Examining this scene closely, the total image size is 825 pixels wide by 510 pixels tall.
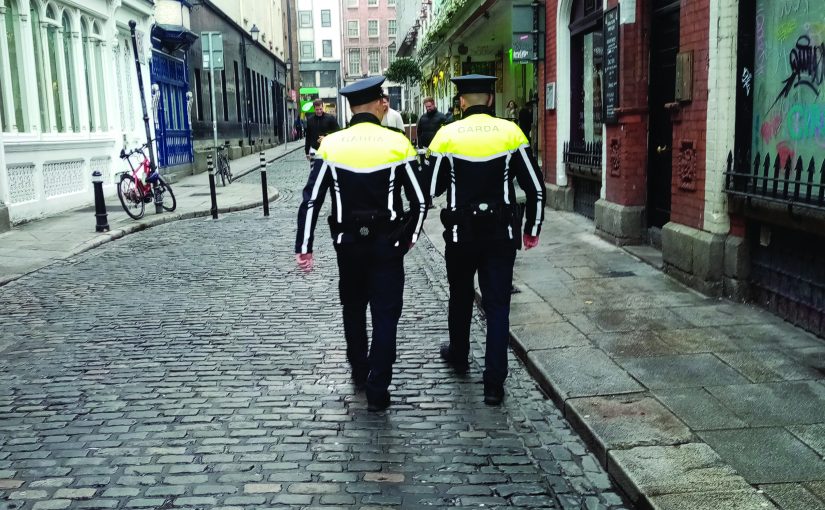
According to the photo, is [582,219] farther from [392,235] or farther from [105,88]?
[105,88]

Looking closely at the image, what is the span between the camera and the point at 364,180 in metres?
4.69

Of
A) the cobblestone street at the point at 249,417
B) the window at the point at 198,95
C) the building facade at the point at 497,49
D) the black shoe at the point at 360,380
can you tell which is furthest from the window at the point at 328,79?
the black shoe at the point at 360,380

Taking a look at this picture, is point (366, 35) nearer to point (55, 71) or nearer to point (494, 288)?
point (55, 71)

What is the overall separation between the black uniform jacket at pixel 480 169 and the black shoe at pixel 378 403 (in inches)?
40.9

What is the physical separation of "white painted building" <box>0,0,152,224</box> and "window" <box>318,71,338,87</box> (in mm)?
72689

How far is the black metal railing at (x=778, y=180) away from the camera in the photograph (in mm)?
5797

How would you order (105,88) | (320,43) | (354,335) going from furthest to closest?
(320,43)
(105,88)
(354,335)

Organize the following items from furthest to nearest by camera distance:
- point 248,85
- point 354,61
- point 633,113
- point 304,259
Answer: point 354,61 → point 248,85 → point 633,113 → point 304,259

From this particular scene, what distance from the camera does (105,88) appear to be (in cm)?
1911

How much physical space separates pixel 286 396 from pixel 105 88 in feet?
52.5

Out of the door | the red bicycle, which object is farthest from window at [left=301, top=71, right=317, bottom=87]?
the door

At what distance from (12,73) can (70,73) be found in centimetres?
288

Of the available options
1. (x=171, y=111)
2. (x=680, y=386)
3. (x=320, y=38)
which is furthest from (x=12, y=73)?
(x=320, y=38)

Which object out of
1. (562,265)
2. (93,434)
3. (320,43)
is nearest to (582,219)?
(562,265)
